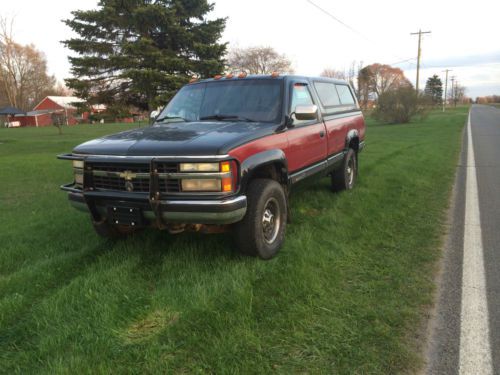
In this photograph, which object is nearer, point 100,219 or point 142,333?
point 142,333

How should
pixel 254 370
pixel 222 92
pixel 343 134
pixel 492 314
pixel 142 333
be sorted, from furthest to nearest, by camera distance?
pixel 343 134 → pixel 222 92 → pixel 492 314 → pixel 142 333 → pixel 254 370

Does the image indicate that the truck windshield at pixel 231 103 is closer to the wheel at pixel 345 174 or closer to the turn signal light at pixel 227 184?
the turn signal light at pixel 227 184

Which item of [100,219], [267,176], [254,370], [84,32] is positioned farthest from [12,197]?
[84,32]

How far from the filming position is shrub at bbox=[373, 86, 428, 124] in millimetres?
32125

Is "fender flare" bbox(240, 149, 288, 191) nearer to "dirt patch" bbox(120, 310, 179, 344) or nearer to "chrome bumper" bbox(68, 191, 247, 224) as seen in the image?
"chrome bumper" bbox(68, 191, 247, 224)

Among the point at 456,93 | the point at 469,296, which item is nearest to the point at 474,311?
the point at 469,296

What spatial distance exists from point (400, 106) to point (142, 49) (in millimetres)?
21127

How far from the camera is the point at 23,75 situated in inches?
2820

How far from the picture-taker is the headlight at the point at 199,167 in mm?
3490

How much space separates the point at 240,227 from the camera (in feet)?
12.8

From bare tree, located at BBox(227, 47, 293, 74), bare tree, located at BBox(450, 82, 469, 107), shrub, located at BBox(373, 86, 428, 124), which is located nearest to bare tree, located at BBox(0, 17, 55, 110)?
bare tree, located at BBox(227, 47, 293, 74)

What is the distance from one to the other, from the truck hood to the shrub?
30.9 metres

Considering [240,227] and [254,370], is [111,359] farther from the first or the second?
[240,227]

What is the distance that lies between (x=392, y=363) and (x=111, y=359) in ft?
5.86
